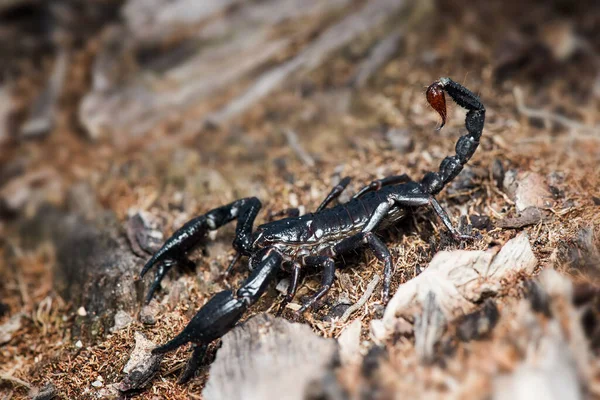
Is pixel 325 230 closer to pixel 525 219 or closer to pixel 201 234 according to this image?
pixel 201 234

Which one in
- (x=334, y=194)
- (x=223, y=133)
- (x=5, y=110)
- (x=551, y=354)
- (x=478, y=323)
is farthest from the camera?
(x=5, y=110)

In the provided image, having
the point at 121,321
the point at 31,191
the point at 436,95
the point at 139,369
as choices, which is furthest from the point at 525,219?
the point at 31,191

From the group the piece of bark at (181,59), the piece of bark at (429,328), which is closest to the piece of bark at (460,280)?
the piece of bark at (429,328)

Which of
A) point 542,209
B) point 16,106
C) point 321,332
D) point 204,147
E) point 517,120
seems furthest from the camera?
point 16,106

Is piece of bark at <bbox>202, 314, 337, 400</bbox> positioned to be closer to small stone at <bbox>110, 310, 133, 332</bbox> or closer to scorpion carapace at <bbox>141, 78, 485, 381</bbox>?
scorpion carapace at <bbox>141, 78, 485, 381</bbox>

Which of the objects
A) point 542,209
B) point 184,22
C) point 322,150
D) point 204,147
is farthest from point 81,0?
point 542,209

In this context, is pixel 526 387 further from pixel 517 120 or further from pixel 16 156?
pixel 16 156

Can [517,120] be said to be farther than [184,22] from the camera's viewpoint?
No
